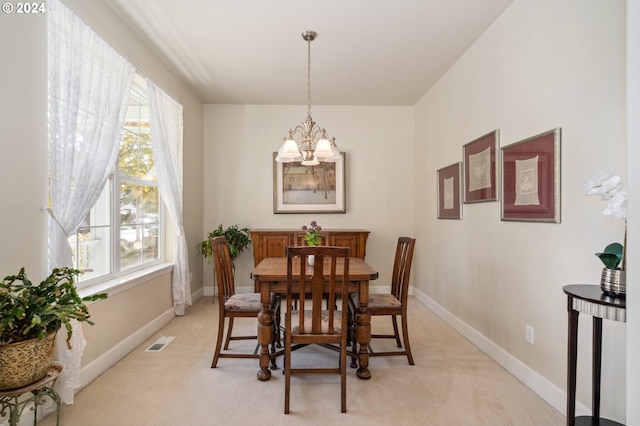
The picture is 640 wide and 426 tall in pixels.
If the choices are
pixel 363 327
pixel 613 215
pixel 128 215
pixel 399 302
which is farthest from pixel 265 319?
pixel 613 215

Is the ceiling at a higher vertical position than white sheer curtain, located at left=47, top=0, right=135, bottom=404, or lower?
higher

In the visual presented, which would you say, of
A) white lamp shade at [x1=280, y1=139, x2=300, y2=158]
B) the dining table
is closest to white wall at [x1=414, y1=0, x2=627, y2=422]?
the dining table

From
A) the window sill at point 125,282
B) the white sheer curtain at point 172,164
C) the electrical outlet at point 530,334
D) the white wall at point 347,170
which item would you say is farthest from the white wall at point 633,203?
the white wall at point 347,170

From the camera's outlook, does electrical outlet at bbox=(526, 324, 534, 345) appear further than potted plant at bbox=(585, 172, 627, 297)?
Yes

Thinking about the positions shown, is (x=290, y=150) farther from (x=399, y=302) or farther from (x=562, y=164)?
(x=562, y=164)

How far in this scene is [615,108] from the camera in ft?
5.52

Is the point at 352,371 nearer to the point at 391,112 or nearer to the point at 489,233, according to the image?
→ the point at 489,233

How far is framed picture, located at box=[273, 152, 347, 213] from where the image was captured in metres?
4.90

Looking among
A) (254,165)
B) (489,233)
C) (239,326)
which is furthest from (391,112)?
(239,326)

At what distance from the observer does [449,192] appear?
3.68 metres

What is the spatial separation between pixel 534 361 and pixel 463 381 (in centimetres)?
50

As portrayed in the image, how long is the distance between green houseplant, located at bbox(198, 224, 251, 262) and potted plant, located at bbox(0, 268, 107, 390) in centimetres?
294

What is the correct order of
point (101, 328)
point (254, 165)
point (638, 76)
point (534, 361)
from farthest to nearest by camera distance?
point (254, 165) < point (101, 328) < point (534, 361) < point (638, 76)

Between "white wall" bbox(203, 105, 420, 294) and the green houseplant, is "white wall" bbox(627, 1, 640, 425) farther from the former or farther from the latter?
the green houseplant
